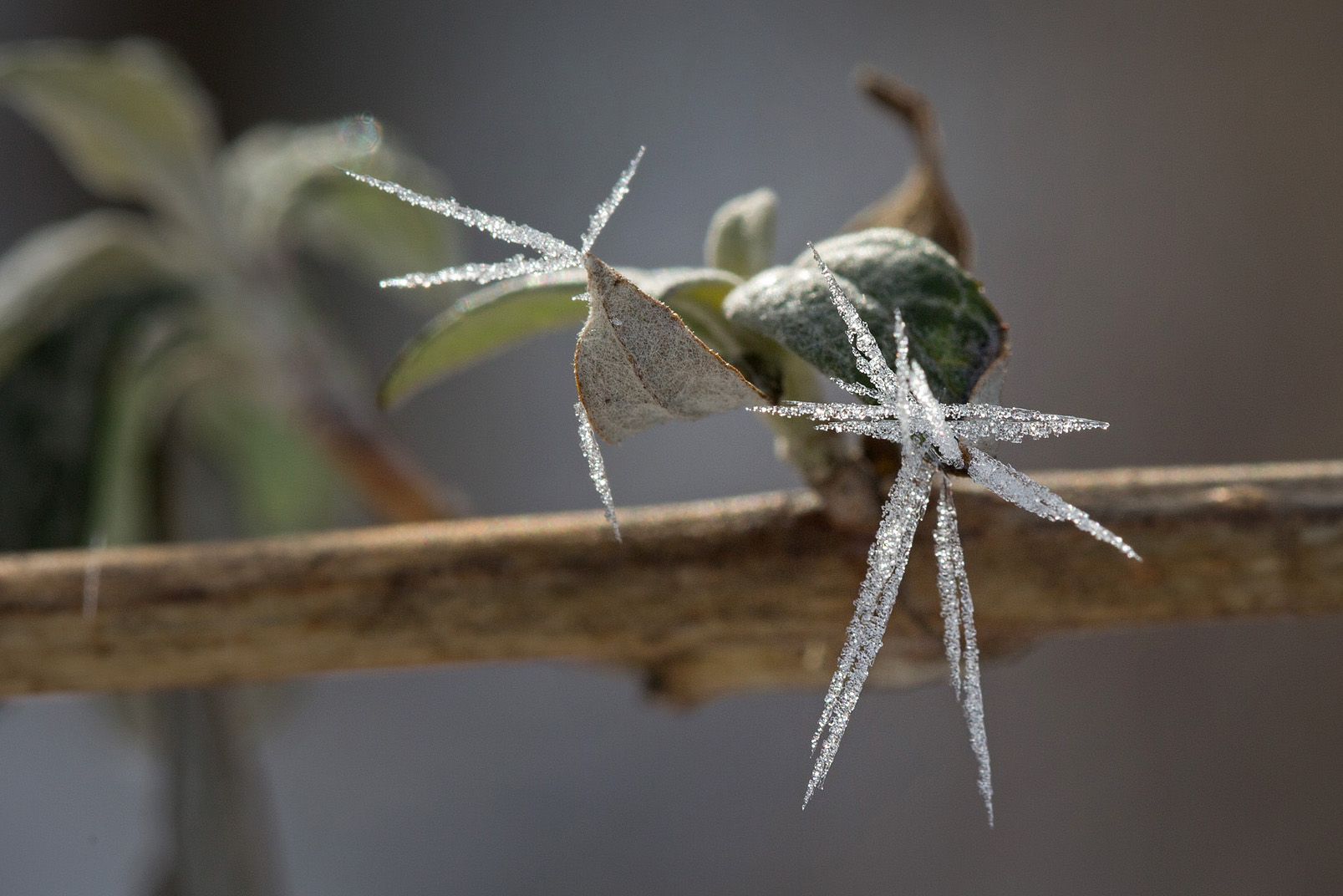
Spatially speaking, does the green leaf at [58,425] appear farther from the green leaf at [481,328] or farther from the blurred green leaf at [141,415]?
the green leaf at [481,328]

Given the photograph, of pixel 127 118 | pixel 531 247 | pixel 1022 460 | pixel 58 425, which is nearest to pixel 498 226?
pixel 531 247

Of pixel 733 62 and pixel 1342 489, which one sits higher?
pixel 733 62

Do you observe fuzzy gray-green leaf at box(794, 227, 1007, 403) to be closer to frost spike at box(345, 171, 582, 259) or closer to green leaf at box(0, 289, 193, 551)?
frost spike at box(345, 171, 582, 259)

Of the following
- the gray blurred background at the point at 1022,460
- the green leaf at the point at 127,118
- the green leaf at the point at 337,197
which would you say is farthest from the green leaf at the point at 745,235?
the gray blurred background at the point at 1022,460

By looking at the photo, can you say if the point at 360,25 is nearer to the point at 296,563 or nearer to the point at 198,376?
the point at 198,376

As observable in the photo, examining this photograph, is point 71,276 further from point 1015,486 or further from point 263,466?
point 1015,486

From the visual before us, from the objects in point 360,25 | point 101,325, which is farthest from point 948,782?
point 360,25
